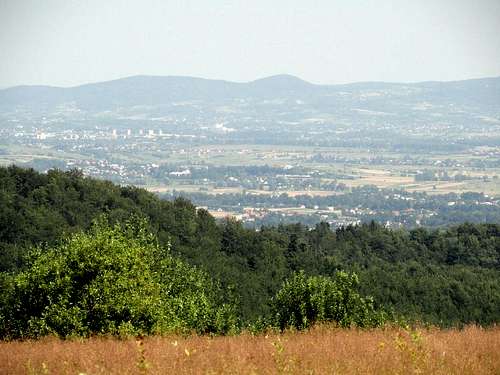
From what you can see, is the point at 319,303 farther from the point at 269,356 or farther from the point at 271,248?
the point at 271,248

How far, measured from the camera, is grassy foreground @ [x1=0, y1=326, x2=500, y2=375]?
33.1 feet

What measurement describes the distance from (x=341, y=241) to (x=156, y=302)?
63816 millimetres

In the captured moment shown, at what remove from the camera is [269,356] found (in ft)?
37.2

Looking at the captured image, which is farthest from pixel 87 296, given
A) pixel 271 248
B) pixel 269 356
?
pixel 271 248

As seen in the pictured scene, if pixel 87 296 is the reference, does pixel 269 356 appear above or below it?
above

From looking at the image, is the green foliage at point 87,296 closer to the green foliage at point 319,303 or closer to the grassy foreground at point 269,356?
the green foliage at point 319,303

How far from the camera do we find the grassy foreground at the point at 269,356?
10.1 meters

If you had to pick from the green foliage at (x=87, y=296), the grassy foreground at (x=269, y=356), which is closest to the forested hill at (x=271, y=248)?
the green foliage at (x=87, y=296)

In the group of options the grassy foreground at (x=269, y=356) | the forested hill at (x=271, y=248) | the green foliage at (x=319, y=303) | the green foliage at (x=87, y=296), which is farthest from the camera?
the forested hill at (x=271, y=248)

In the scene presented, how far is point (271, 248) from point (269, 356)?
5558 centimetres

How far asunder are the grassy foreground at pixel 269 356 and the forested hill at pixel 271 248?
1328 inches

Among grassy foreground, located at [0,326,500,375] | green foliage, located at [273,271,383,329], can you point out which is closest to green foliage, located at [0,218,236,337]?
green foliage, located at [273,271,383,329]

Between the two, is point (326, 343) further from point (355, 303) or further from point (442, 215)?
point (442, 215)

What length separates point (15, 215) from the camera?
57.1m
